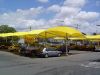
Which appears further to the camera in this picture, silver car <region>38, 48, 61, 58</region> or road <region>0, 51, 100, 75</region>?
silver car <region>38, 48, 61, 58</region>

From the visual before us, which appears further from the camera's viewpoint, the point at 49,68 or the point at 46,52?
the point at 46,52

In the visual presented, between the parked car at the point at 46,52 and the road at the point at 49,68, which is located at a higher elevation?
the parked car at the point at 46,52

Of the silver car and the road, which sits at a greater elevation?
the silver car

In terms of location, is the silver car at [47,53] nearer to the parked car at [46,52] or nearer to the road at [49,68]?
the parked car at [46,52]

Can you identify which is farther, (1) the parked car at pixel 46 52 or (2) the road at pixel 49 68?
(1) the parked car at pixel 46 52

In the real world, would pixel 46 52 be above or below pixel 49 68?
above

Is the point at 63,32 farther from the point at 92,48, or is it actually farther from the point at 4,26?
the point at 4,26

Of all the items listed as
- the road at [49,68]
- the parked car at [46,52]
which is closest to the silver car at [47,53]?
the parked car at [46,52]

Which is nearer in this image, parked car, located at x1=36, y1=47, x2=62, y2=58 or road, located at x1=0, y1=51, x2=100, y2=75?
road, located at x1=0, y1=51, x2=100, y2=75

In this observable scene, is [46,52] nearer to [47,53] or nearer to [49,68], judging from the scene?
[47,53]

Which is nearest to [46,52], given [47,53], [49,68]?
[47,53]

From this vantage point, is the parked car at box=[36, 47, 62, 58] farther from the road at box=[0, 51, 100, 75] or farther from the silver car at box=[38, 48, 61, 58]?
the road at box=[0, 51, 100, 75]

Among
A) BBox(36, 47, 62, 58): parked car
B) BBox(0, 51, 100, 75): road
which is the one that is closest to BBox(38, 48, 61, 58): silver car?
BBox(36, 47, 62, 58): parked car

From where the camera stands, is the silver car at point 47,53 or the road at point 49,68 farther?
the silver car at point 47,53
